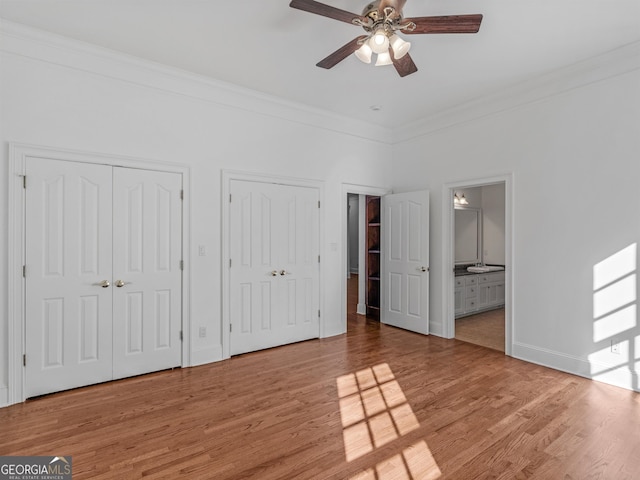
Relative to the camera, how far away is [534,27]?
2.82m

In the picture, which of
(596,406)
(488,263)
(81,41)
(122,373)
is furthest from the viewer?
(488,263)

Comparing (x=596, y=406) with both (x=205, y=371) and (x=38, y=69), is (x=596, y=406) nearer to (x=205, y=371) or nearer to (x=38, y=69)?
(x=205, y=371)

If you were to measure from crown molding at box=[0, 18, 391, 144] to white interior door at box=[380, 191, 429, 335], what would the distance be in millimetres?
1473

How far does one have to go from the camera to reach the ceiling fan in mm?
2211

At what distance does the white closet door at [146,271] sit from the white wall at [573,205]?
379 centimetres

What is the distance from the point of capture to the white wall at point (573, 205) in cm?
317

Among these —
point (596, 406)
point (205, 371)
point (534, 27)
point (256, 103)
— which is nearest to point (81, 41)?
point (256, 103)

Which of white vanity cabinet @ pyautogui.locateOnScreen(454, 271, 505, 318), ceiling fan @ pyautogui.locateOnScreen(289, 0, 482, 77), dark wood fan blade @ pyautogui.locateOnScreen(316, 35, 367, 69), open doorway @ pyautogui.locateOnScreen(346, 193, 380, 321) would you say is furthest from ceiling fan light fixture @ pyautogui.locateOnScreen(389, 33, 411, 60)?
white vanity cabinet @ pyautogui.locateOnScreen(454, 271, 505, 318)

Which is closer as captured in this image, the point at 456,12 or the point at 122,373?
the point at 456,12

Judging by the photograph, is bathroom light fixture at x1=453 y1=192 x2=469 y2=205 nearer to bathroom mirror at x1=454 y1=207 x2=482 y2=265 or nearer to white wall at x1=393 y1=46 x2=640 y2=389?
bathroom mirror at x1=454 y1=207 x2=482 y2=265

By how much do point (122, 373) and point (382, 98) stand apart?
13.8ft

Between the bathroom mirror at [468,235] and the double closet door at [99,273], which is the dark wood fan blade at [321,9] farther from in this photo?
the bathroom mirror at [468,235]

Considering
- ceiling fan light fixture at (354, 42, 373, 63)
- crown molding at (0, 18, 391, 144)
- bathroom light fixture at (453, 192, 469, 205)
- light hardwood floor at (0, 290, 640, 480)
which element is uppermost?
crown molding at (0, 18, 391, 144)

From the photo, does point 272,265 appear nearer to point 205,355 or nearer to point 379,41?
point 205,355
